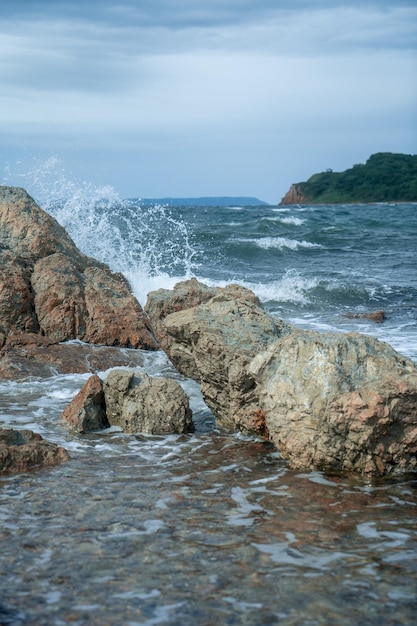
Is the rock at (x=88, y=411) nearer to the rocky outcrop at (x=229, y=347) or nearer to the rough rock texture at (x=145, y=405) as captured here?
the rough rock texture at (x=145, y=405)

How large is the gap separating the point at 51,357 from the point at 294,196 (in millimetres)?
84464

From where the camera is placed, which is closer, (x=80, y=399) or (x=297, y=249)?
(x=80, y=399)

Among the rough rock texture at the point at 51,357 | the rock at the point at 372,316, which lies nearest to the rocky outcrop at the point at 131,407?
the rough rock texture at the point at 51,357

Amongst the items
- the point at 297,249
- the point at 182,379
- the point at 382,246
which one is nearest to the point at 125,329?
the point at 182,379

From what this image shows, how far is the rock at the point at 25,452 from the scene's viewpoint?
474 cm

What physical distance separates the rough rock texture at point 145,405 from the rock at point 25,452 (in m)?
0.82

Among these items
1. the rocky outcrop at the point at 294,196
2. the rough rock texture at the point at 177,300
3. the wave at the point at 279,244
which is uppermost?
the rocky outcrop at the point at 294,196

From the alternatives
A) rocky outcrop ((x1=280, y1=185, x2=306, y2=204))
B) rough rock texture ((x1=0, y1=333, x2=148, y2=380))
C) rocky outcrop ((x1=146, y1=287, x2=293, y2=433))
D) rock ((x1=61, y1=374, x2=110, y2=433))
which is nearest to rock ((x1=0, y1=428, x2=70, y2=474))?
rock ((x1=61, y1=374, x2=110, y2=433))

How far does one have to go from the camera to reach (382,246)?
24.5 meters

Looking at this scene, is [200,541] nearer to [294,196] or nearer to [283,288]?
[283,288]

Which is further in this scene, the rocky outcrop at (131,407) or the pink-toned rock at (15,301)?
the pink-toned rock at (15,301)

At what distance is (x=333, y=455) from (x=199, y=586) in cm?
183

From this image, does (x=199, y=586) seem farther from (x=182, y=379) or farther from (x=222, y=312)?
(x=182, y=379)

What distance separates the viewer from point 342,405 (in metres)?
4.78
